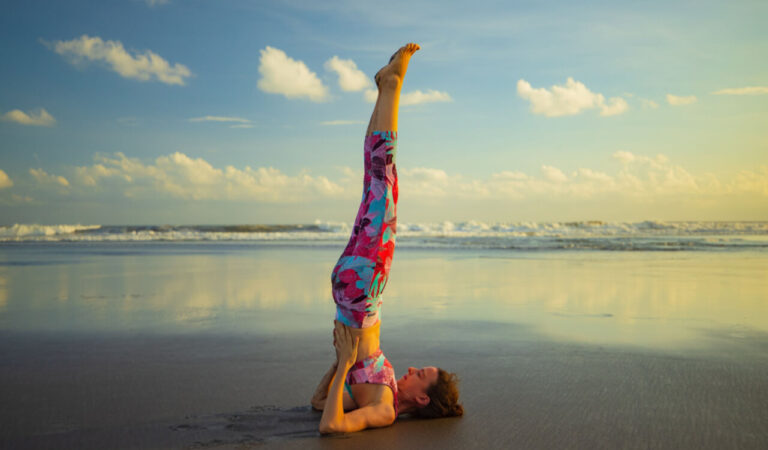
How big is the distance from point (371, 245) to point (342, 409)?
0.99m

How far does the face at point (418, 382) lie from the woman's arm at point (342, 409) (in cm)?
22

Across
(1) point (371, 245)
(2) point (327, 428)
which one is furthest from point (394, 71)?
(2) point (327, 428)

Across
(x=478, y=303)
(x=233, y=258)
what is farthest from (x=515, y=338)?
(x=233, y=258)

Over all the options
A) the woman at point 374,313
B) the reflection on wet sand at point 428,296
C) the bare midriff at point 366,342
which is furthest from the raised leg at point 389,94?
the reflection on wet sand at point 428,296

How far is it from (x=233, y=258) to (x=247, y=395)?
11.7m

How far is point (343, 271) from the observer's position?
11.1 feet

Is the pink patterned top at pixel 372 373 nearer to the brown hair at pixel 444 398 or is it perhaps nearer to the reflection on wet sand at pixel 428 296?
the brown hair at pixel 444 398

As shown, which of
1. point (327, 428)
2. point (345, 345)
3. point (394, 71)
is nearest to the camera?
point (327, 428)

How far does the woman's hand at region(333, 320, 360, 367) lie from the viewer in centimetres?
324

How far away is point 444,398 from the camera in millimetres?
3369

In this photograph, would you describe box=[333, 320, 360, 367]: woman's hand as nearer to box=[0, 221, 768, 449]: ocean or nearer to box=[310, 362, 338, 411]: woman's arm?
box=[310, 362, 338, 411]: woman's arm

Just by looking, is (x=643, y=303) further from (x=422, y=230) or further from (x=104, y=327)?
(x=422, y=230)

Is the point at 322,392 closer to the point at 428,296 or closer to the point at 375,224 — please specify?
the point at 375,224

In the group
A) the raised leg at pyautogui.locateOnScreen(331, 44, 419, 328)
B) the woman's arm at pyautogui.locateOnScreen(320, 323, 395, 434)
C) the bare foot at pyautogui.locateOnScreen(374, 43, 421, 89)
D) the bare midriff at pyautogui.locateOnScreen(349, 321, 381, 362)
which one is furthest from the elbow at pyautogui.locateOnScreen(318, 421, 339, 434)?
the bare foot at pyautogui.locateOnScreen(374, 43, 421, 89)
